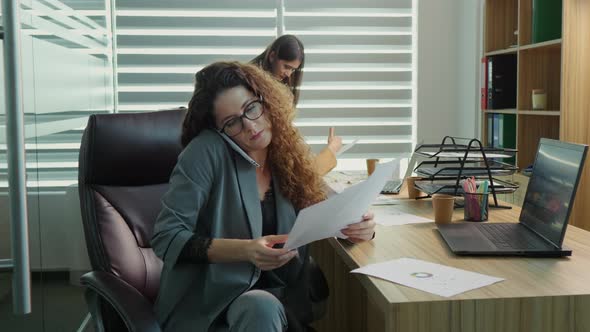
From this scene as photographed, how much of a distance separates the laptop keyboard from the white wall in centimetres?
253

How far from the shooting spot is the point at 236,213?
1820 millimetres

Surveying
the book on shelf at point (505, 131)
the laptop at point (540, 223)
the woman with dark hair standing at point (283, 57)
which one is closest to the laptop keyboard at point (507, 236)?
the laptop at point (540, 223)

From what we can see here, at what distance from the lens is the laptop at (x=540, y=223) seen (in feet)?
5.24

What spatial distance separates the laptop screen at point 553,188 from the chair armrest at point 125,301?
986 millimetres

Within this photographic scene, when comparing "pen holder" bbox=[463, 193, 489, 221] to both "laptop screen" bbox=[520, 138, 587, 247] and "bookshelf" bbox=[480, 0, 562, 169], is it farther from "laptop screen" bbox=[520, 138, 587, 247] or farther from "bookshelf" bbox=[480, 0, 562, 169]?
"bookshelf" bbox=[480, 0, 562, 169]

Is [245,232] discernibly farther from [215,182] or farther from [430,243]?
[430,243]

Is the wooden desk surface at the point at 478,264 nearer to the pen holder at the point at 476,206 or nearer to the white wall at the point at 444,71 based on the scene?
the pen holder at the point at 476,206

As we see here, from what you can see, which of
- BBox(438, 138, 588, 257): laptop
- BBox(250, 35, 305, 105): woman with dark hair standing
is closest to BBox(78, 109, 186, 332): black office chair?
BBox(438, 138, 588, 257): laptop

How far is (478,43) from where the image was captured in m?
4.26

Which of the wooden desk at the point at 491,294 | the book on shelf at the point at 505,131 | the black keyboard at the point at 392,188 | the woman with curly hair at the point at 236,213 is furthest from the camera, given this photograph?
the book on shelf at the point at 505,131

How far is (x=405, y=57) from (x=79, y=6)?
2.30 meters

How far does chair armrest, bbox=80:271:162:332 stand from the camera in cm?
159

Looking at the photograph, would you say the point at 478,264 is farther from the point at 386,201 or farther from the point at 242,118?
the point at 386,201

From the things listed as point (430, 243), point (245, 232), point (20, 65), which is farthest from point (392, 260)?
point (20, 65)
